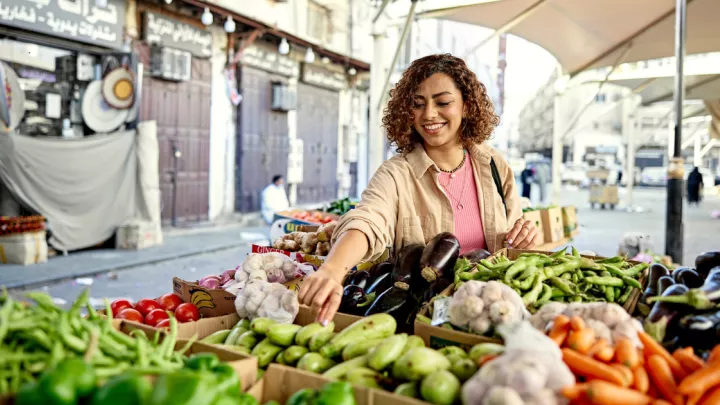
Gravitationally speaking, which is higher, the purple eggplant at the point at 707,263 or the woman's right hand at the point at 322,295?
the purple eggplant at the point at 707,263

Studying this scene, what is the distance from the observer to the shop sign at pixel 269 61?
14.5 m

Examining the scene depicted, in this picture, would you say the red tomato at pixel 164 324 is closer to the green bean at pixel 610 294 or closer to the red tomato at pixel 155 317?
the red tomato at pixel 155 317

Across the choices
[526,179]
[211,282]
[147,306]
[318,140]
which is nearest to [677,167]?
[211,282]

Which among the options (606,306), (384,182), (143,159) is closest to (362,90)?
(143,159)

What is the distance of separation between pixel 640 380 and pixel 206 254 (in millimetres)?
9916

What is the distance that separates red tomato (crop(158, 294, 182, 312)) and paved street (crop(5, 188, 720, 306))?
14.1ft

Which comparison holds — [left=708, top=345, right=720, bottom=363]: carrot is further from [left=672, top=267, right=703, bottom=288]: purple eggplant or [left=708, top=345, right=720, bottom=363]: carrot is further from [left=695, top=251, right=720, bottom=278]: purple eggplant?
[left=695, top=251, right=720, bottom=278]: purple eggplant

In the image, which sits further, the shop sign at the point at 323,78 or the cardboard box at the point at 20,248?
the shop sign at the point at 323,78

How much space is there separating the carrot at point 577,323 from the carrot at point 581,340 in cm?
1

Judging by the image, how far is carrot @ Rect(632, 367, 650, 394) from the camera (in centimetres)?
161

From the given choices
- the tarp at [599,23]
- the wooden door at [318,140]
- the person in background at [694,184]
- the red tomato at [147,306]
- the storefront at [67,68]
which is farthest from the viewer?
the person in background at [694,184]

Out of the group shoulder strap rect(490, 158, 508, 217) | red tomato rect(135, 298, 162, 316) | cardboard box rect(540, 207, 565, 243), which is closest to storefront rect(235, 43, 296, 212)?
cardboard box rect(540, 207, 565, 243)

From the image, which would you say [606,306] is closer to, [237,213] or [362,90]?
[237,213]

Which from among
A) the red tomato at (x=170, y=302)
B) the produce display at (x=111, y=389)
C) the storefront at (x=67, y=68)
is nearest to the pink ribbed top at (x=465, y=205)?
the red tomato at (x=170, y=302)
